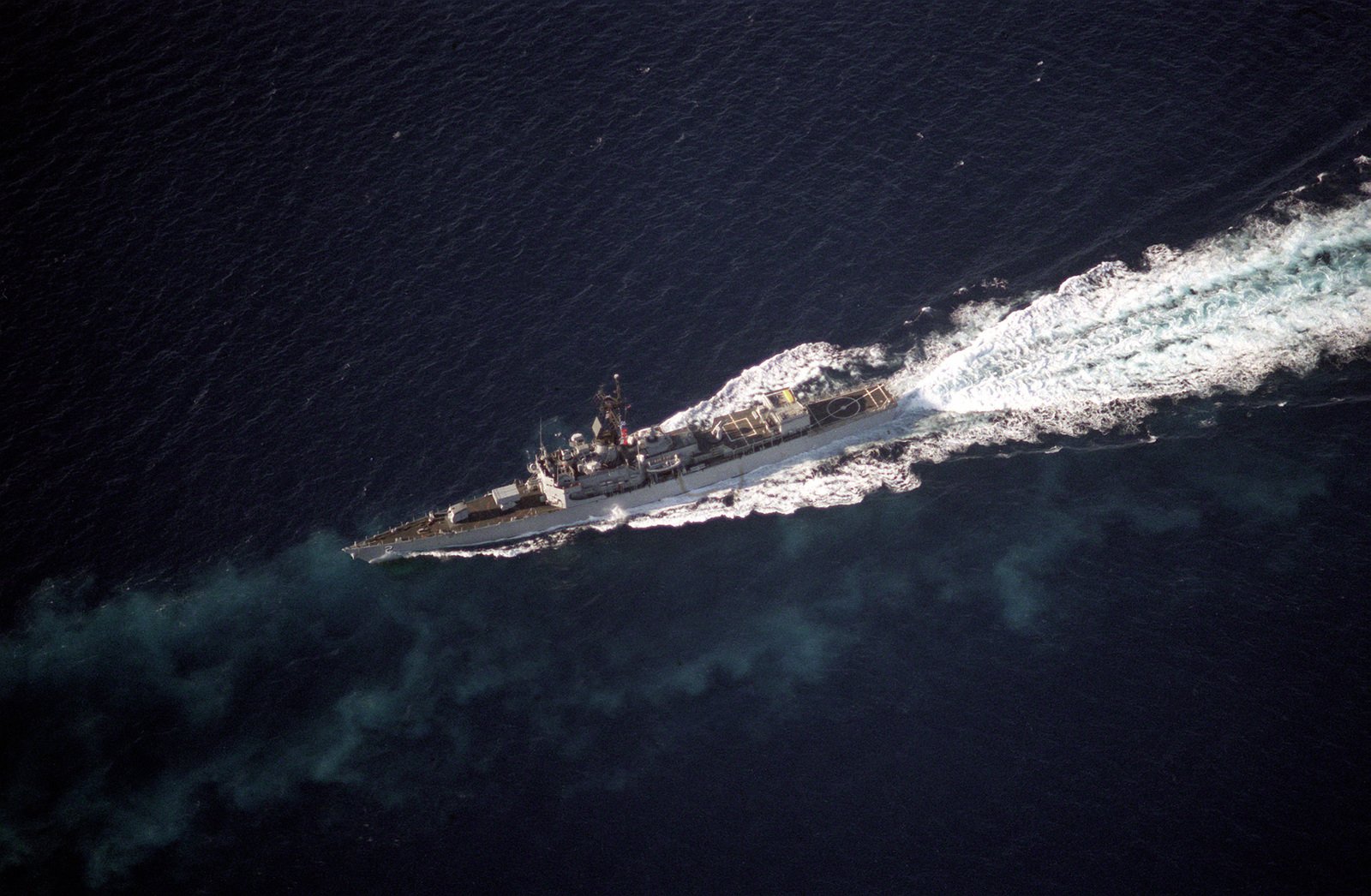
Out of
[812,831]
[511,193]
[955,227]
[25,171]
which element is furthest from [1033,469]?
[25,171]

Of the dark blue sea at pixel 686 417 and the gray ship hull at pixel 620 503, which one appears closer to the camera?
the dark blue sea at pixel 686 417

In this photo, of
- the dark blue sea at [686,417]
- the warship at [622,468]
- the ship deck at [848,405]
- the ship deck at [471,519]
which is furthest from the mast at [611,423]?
the ship deck at [848,405]

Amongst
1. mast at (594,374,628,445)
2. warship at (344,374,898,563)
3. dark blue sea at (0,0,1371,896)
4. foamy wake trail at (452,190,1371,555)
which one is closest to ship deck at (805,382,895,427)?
warship at (344,374,898,563)

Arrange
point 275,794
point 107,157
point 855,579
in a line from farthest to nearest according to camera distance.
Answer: point 107,157
point 855,579
point 275,794

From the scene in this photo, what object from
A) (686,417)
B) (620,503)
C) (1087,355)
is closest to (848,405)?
(686,417)

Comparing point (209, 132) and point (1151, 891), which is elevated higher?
point (209, 132)

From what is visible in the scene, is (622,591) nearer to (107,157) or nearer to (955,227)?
(955,227)

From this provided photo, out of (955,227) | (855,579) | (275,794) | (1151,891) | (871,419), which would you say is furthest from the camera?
(955,227)

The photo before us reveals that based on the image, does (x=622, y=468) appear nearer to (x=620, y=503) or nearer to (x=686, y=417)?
(x=620, y=503)

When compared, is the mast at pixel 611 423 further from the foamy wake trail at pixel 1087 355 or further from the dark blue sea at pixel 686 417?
the foamy wake trail at pixel 1087 355
